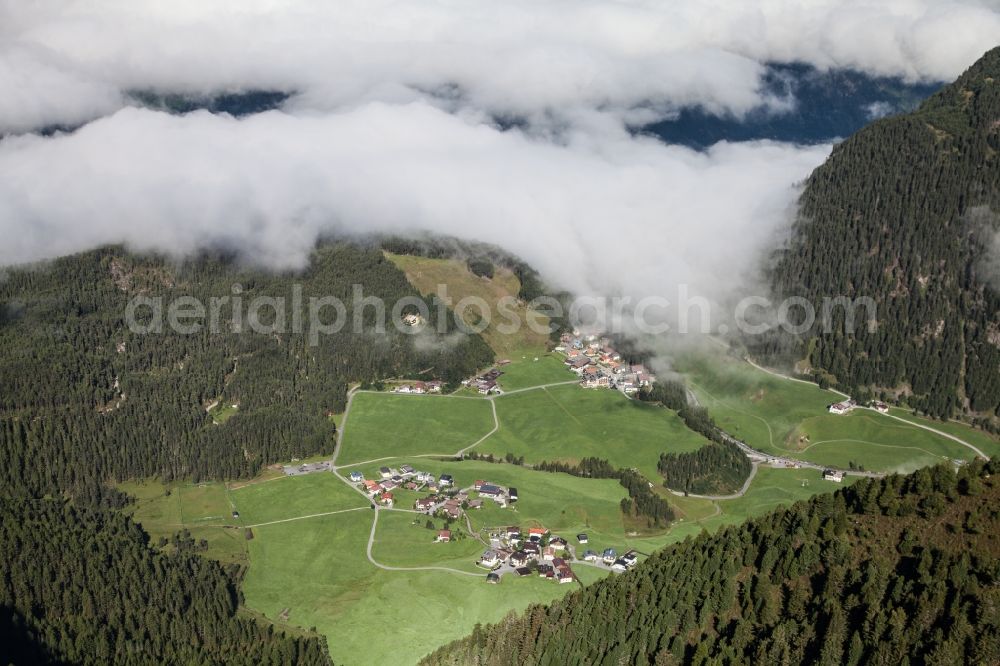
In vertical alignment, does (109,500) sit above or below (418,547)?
below

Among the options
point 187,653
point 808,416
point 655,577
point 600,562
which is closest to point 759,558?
point 655,577

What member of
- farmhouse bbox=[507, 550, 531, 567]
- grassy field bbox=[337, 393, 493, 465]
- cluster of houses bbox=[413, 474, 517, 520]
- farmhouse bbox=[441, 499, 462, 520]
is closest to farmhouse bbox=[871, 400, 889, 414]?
grassy field bbox=[337, 393, 493, 465]

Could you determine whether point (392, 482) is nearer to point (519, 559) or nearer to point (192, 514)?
point (192, 514)

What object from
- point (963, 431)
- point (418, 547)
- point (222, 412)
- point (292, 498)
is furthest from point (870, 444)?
point (222, 412)

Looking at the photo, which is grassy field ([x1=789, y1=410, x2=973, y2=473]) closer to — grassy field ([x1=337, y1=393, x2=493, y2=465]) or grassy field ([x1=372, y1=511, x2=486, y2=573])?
grassy field ([x1=337, y1=393, x2=493, y2=465])

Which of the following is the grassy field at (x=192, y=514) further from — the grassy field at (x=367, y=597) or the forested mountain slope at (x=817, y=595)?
the forested mountain slope at (x=817, y=595)

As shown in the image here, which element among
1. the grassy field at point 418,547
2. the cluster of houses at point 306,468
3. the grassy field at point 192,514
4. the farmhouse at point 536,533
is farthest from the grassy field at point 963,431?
the grassy field at point 192,514
